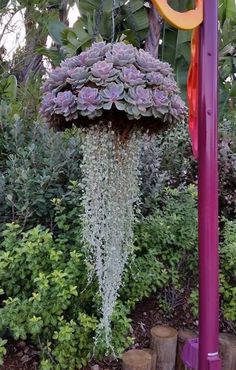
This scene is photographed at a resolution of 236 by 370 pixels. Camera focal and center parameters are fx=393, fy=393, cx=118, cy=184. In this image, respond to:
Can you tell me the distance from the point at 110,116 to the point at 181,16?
38 centimetres

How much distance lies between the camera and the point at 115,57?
129cm

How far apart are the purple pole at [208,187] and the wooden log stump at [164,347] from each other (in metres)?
0.57

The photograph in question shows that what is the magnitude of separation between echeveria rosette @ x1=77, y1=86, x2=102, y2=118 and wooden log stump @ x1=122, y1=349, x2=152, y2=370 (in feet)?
3.64

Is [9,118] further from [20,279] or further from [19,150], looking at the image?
[20,279]

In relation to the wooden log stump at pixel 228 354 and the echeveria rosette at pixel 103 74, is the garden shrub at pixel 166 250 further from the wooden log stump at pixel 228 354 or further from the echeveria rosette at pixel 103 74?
the echeveria rosette at pixel 103 74

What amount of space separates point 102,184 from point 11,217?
35.3 inches

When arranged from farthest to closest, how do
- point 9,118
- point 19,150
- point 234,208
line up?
1. point 234,208
2. point 9,118
3. point 19,150

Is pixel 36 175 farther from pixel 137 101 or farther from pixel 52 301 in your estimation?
pixel 137 101

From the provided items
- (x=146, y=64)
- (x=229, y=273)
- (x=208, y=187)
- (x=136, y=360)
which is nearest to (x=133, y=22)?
(x=229, y=273)

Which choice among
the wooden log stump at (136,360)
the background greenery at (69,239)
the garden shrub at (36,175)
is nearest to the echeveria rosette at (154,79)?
the background greenery at (69,239)

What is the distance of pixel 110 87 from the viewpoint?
125cm

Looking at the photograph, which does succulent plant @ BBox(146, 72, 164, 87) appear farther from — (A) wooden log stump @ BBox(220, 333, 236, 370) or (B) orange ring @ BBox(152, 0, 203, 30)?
(A) wooden log stump @ BBox(220, 333, 236, 370)

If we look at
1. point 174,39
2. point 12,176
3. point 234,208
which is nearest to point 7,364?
Result: point 12,176

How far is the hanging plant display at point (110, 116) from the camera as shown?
4.11ft
